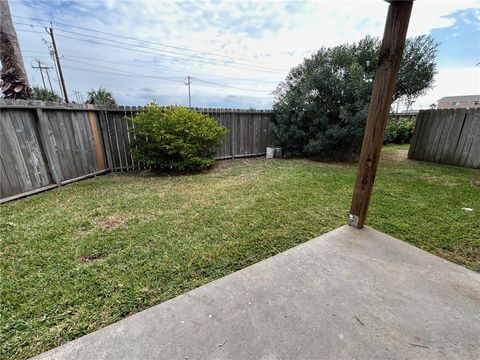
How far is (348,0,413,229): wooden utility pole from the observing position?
1.75 m

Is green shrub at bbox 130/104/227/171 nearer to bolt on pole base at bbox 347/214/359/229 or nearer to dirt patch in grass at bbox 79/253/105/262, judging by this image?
dirt patch in grass at bbox 79/253/105/262

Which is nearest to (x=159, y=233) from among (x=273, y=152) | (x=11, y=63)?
(x=11, y=63)

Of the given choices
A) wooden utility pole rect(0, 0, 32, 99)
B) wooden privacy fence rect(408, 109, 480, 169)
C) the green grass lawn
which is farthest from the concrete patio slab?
wooden privacy fence rect(408, 109, 480, 169)

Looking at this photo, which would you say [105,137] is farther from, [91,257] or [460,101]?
[460,101]

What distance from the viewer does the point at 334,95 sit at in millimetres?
6359

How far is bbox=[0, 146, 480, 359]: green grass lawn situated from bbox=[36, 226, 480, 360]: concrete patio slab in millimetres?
235

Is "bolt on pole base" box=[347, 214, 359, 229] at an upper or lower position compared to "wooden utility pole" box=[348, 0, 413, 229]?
lower

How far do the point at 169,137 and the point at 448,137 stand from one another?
7438 mm

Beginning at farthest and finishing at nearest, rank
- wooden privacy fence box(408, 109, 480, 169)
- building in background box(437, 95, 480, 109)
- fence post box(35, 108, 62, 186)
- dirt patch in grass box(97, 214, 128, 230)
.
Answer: building in background box(437, 95, 480, 109) < wooden privacy fence box(408, 109, 480, 169) < fence post box(35, 108, 62, 186) < dirt patch in grass box(97, 214, 128, 230)

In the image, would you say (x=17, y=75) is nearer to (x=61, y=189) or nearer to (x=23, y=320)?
(x=61, y=189)

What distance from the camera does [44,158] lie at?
157 inches

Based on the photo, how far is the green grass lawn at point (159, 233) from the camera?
1530 millimetres

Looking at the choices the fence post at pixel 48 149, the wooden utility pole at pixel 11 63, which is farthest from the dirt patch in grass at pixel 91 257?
the wooden utility pole at pixel 11 63

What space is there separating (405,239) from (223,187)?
9.39ft
